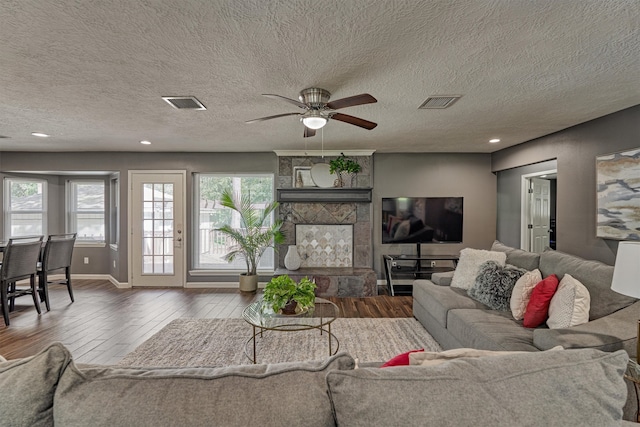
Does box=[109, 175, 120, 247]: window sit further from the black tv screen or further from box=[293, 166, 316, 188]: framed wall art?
the black tv screen

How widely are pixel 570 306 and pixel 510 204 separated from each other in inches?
137

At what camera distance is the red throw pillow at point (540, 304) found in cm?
234

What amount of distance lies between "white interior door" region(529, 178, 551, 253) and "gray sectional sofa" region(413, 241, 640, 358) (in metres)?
1.93

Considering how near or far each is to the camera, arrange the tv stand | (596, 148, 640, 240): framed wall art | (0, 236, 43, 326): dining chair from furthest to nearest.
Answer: the tv stand, (0, 236, 43, 326): dining chair, (596, 148, 640, 240): framed wall art

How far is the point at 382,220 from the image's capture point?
5.51 meters

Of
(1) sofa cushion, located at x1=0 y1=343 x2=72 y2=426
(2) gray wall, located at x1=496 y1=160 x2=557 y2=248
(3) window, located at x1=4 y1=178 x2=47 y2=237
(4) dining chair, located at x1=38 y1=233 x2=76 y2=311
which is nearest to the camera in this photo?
(1) sofa cushion, located at x1=0 y1=343 x2=72 y2=426

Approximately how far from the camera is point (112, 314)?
4.04 metres

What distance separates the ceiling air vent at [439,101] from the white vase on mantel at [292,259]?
3014 mm

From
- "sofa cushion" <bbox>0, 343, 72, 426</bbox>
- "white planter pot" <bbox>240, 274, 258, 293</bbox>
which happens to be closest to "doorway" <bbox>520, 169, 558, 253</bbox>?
"white planter pot" <bbox>240, 274, 258, 293</bbox>

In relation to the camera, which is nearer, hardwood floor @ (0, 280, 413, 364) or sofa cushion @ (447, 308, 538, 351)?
sofa cushion @ (447, 308, 538, 351)

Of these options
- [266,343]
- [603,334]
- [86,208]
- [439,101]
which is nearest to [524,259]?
[603,334]

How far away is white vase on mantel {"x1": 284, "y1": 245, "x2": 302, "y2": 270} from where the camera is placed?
16.9ft

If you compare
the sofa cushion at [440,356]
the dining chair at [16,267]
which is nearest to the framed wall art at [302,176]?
the dining chair at [16,267]

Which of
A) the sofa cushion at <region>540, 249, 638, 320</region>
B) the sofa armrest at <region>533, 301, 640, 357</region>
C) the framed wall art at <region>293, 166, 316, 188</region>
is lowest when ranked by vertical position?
the sofa armrest at <region>533, 301, 640, 357</region>
